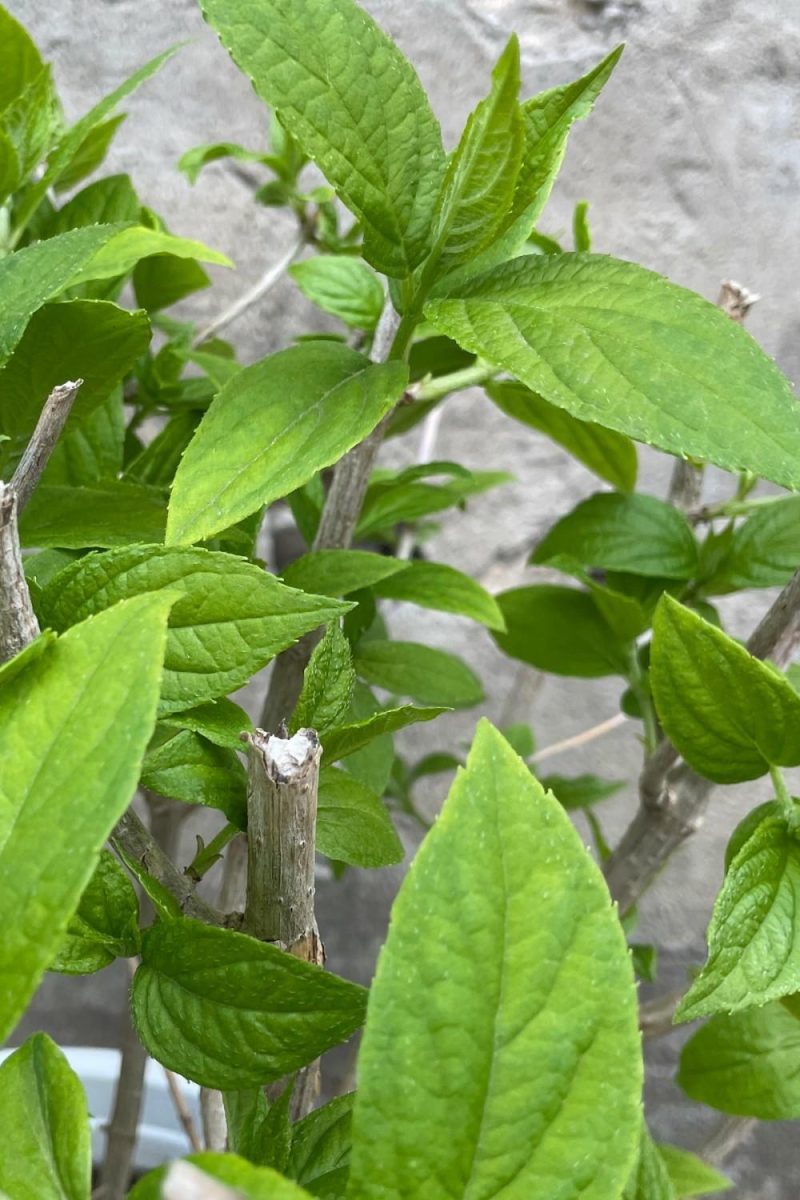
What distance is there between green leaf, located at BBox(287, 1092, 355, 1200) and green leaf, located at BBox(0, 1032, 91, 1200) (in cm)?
6

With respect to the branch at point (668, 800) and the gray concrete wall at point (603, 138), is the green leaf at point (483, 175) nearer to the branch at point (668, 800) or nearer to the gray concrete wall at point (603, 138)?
the branch at point (668, 800)

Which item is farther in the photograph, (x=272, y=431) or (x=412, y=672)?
(x=412, y=672)

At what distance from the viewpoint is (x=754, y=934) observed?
0.24 m

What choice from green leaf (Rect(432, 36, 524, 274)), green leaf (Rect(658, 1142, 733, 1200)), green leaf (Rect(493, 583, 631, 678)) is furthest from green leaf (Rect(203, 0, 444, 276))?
green leaf (Rect(658, 1142, 733, 1200))

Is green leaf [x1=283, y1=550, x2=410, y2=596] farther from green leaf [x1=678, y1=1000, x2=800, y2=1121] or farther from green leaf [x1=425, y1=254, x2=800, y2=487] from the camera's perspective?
green leaf [x1=678, y1=1000, x2=800, y2=1121]

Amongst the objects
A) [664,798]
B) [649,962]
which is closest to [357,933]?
[649,962]

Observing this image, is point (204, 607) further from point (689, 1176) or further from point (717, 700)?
point (689, 1176)

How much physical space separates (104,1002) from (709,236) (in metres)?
0.87

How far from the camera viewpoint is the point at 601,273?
220 millimetres

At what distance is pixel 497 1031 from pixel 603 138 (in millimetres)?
763

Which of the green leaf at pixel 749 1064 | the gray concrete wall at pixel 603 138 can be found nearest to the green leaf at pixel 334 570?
the green leaf at pixel 749 1064

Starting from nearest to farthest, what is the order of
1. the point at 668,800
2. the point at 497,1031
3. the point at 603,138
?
the point at 497,1031 → the point at 668,800 → the point at 603,138

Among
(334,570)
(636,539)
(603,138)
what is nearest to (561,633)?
(636,539)

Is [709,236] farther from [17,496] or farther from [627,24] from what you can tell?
[17,496]
